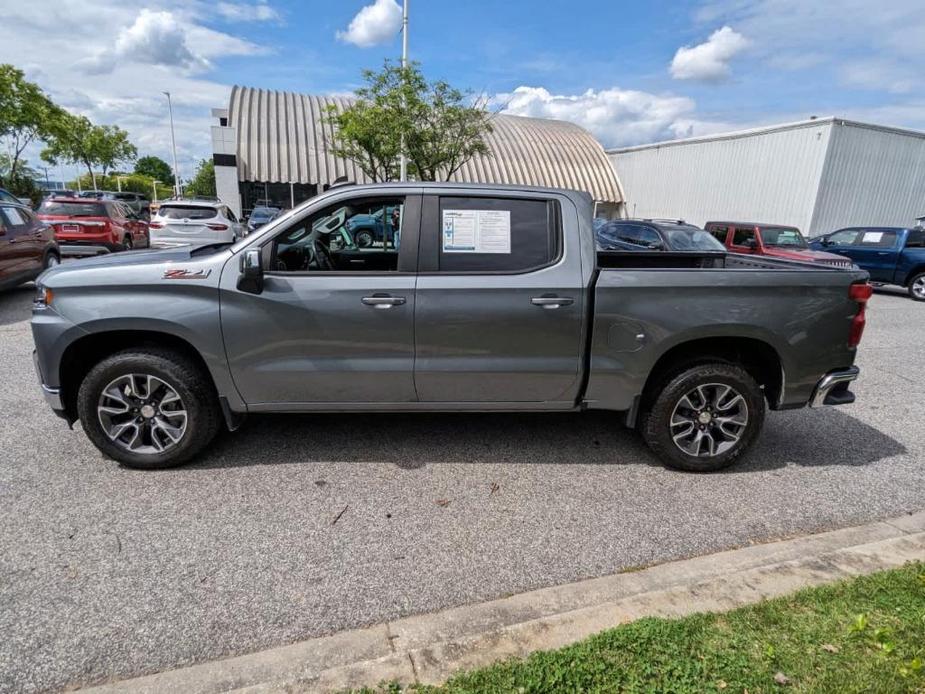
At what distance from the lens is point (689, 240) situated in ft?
40.1

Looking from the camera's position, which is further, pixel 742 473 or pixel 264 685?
pixel 742 473

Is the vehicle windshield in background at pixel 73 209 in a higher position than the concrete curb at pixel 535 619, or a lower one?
higher

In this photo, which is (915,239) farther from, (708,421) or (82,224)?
(82,224)

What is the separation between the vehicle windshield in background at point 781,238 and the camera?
13.7m

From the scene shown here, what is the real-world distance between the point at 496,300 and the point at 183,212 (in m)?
12.1

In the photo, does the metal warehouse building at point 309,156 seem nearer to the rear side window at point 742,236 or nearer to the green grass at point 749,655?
the rear side window at point 742,236

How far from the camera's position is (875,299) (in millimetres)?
13578

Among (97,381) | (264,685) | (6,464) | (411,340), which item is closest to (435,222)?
(411,340)

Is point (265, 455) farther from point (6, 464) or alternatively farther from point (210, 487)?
point (6, 464)

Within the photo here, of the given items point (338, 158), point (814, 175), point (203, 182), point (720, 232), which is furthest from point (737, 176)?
point (203, 182)

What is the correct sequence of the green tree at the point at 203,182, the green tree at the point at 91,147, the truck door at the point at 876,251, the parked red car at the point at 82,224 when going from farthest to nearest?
the green tree at the point at 203,182, the green tree at the point at 91,147, the truck door at the point at 876,251, the parked red car at the point at 82,224

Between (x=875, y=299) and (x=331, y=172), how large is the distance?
2420 centimetres

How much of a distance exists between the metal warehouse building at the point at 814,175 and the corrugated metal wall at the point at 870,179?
1.4 inches

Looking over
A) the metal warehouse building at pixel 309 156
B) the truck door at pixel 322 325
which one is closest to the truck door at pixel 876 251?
the truck door at pixel 322 325
